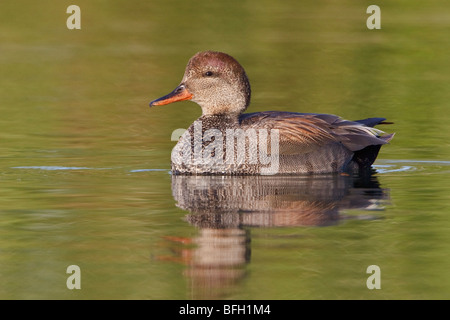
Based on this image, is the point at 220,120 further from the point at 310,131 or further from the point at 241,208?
the point at 241,208

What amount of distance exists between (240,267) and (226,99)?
16.7ft

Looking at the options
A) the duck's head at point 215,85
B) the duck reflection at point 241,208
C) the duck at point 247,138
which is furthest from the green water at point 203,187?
the duck's head at point 215,85

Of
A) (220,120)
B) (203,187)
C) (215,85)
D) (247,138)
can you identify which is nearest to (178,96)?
(215,85)

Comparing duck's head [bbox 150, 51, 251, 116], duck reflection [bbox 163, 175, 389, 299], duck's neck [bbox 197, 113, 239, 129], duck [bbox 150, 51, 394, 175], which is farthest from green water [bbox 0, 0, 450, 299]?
duck's head [bbox 150, 51, 251, 116]

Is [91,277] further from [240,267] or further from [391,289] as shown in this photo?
[391,289]

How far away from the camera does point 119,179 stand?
11.8 meters

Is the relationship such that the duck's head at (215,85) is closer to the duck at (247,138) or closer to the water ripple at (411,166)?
the duck at (247,138)

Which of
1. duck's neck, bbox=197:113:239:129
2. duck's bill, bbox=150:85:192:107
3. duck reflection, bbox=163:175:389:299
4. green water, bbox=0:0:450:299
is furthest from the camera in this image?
duck's bill, bbox=150:85:192:107

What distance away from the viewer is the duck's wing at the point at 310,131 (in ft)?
39.6

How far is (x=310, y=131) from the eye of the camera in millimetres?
12258

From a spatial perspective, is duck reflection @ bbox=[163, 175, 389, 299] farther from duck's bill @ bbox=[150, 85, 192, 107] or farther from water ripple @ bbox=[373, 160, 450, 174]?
duck's bill @ bbox=[150, 85, 192, 107]

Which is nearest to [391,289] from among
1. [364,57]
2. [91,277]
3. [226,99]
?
[91,277]

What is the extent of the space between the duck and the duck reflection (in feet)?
0.59

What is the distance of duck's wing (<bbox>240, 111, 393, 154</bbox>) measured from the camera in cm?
1208
